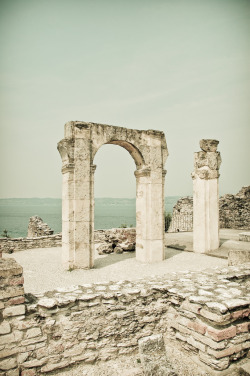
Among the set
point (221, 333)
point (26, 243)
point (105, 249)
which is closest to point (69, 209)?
point (105, 249)

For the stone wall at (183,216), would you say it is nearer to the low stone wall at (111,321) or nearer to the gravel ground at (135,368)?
the low stone wall at (111,321)

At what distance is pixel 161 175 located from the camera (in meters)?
9.54

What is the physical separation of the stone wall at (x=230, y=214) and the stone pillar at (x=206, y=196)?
752cm

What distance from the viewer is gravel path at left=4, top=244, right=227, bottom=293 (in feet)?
23.0

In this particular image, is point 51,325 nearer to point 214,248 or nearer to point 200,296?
point 200,296

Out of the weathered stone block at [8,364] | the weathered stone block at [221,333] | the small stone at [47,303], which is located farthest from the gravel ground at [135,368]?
the small stone at [47,303]

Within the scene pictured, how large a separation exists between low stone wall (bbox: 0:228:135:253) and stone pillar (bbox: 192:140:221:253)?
102 inches

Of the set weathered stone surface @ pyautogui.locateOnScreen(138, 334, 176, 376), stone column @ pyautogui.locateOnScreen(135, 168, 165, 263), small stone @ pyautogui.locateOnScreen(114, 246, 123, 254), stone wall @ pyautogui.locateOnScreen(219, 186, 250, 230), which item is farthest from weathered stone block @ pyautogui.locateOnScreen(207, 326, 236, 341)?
stone wall @ pyautogui.locateOnScreen(219, 186, 250, 230)

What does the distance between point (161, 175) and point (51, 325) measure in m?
6.48

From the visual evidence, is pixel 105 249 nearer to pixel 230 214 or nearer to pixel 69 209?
pixel 69 209

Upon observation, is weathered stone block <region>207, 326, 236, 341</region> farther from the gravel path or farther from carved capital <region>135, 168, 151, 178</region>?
carved capital <region>135, 168, 151, 178</region>

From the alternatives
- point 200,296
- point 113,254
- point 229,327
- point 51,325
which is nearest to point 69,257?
point 113,254

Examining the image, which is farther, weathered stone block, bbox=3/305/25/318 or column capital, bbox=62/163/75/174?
column capital, bbox=62/163/75/174

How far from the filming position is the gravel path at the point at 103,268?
7023 millimetres
